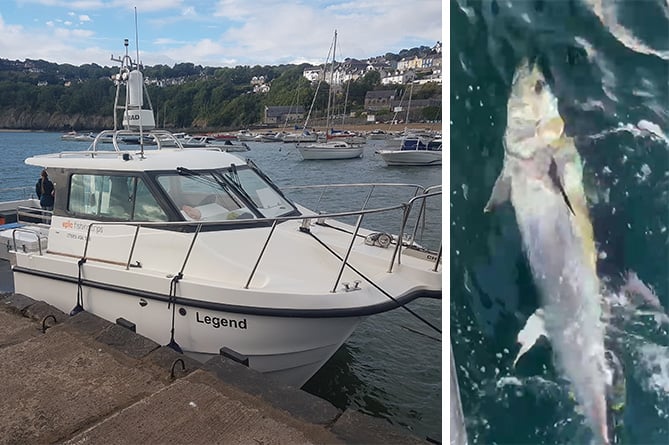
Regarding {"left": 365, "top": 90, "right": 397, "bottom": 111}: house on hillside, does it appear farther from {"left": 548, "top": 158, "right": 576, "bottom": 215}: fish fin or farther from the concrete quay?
{"left": 548, "top": 158, "right": 576, "bottom": 215}: fish fin

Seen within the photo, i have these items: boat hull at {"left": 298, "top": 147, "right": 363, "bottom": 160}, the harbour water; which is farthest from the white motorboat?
boat hull at {"left": 298, "top": 147, "right": 363, "bottom": 160}

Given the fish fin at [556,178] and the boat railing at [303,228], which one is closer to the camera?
Result: the fish fin at [556,178]

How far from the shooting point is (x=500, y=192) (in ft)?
5.39

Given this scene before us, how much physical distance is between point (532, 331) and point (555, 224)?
1.12ft

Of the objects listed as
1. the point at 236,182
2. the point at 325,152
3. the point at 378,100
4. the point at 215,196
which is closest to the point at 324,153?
the point at 325,152

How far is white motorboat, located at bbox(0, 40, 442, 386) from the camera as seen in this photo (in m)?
4.63

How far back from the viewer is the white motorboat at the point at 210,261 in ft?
15.2

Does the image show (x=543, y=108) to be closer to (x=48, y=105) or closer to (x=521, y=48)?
(x=521, y=48)

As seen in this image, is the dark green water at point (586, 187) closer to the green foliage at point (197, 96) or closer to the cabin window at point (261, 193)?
the cabin window at point (261, 193)

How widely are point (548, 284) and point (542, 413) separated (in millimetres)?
422

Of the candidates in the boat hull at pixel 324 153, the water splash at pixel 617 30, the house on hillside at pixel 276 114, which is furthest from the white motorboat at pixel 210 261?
the house on hillside at pixel 276 114

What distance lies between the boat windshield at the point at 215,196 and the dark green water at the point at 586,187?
419 centimetres

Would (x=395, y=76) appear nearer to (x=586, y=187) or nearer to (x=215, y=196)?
(x=215, y=196)

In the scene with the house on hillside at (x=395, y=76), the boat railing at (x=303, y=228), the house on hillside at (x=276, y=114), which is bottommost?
the boat railing at (x=303, y=228)
